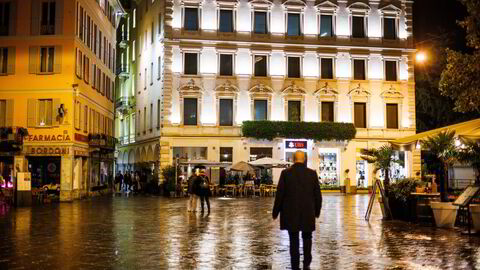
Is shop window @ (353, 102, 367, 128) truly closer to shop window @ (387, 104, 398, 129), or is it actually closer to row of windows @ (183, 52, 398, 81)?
shop window @ (387, 104, 398, 129)

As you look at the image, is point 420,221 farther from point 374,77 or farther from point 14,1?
point 374,77

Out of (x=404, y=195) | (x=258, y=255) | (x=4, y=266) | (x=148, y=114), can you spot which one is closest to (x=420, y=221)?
(x=404, y=195)

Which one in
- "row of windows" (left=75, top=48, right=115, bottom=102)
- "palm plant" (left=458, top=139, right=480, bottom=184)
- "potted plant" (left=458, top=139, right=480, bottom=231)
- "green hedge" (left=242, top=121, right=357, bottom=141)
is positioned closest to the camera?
"potted plant" (left=458, top=139, right=480, bottom=231)

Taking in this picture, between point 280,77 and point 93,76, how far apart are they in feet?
48.0

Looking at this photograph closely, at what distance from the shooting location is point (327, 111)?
4828cm

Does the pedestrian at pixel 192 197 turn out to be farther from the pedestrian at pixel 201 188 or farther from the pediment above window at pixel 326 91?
the pediment above window at pixel 326 91

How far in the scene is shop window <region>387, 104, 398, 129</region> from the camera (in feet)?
161

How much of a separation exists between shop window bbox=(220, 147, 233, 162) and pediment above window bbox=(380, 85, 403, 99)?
13446 millimetres

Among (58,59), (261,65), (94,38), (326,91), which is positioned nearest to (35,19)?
(58,59)

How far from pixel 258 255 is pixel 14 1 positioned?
2976 centimetres

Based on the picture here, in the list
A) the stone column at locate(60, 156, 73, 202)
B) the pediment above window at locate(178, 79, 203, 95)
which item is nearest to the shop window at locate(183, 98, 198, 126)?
the pediment above window at locate(178, 79, 203, 95)

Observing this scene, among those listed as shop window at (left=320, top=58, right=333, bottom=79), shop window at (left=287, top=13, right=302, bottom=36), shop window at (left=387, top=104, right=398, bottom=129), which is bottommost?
shop window at (left=387, top=104, right=398, bottom=129)

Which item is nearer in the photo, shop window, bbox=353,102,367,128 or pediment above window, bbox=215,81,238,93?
pediment above window, bbox=215,81,238,93

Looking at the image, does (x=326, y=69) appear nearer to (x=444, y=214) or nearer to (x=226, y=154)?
(x=226, y=154)
